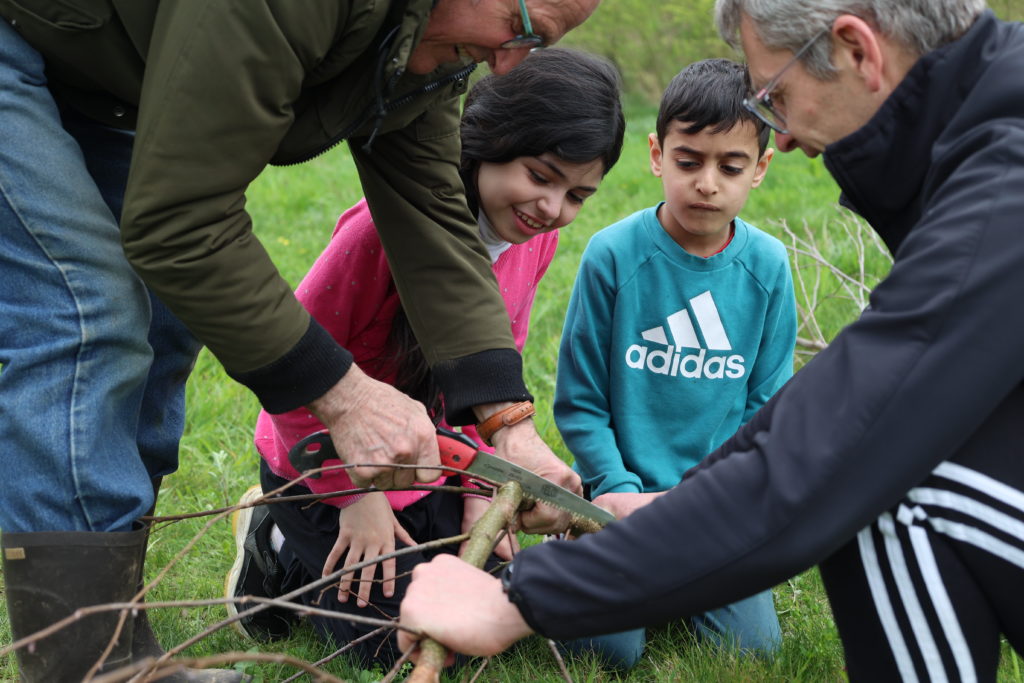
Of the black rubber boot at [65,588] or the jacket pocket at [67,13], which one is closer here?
the jacket pocket at [67,13]

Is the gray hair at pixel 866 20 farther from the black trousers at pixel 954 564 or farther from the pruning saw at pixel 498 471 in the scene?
the pruning saw at pixel 498 471

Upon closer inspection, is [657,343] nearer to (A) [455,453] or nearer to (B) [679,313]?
(B) [679,313]

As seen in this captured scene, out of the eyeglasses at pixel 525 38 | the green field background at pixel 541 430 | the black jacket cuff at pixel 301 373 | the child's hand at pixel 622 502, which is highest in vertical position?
the eyeglasses at pixel 525 38

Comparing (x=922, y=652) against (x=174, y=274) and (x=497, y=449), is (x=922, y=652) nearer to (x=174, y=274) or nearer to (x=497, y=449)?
(x=497, y=449)

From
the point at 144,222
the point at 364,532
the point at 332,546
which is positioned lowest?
the point at 332,546

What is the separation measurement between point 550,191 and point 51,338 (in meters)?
1.31

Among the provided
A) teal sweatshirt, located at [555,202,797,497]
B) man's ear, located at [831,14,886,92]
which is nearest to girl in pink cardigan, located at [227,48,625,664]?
teal sweatshirt, located at [555,202,797,497]

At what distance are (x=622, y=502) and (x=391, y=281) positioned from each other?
0.81m

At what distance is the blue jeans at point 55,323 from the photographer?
1879 millimetres

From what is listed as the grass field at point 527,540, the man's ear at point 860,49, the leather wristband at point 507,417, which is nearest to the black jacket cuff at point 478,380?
the leather wristband at point 507,417

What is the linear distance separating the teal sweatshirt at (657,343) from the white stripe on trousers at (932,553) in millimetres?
1310

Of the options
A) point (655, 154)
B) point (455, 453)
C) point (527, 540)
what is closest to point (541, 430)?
point (527, 540)

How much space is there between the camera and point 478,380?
93.2 inches

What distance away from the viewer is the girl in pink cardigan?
2645mm
